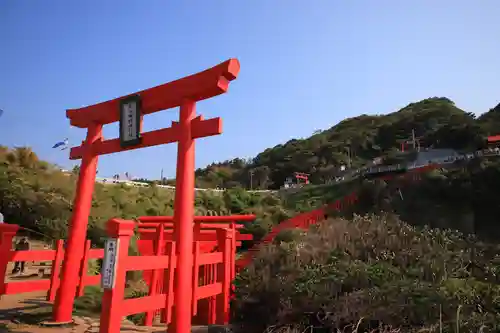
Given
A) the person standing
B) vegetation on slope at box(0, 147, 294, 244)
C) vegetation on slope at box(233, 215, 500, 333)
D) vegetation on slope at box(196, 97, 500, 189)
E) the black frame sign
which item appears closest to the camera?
vegetation on slope at box(233, 215, 500, 333)

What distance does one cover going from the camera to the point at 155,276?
6.55 meters

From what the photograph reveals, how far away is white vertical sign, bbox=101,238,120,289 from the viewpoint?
366cm

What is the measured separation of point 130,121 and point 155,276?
284 centimetres

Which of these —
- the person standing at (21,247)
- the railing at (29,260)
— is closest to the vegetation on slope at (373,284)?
the railing at (29,260)

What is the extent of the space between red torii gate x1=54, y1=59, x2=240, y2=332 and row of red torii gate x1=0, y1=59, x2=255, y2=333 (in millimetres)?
13

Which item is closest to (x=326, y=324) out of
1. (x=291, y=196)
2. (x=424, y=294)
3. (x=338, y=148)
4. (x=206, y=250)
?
(x=424, y=294)

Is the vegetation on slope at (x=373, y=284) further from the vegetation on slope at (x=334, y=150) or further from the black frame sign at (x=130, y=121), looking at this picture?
the vegetation on slope at (x=334, y=150)

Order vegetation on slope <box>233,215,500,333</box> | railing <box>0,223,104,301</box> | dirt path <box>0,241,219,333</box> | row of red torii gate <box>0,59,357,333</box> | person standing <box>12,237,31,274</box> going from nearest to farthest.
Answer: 1. row of red torii gate <box>0,59,357,333</box>
2. vegetation on slope <box>233,215,500,333</box>
3. railing <box>0,223,104,301</box>
4. dirt path <box>0,241,219,333</box>
5. person standing <box>12,237,31,274</box>

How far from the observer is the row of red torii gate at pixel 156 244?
12.4 feet

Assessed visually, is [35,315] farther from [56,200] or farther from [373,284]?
[56,200]

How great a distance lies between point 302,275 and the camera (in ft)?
16.1

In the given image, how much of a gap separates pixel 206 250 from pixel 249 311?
2768 mm

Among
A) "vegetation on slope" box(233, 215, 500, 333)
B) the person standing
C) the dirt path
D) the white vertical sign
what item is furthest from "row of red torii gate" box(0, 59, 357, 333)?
the person standing

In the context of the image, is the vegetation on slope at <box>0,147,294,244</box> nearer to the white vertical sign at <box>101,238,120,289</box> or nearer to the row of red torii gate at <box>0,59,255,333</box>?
the row of red torii gate at <box>0,59,255,333</box>
